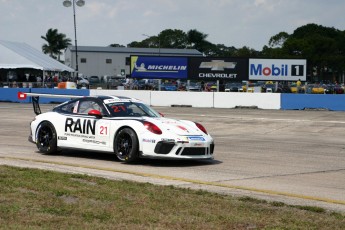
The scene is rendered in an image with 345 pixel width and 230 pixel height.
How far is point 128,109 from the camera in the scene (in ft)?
42.0

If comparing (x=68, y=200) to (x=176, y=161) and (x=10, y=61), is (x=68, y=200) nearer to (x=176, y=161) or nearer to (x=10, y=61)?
(x=176, y=161)

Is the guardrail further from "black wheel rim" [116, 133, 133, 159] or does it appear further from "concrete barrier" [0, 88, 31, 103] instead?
"black wheel rim" [116, 133, 133, 159]

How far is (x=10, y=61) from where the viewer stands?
Answer: 175 ft

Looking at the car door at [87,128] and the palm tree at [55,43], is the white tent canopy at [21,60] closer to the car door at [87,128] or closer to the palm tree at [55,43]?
the car door at [87,128]

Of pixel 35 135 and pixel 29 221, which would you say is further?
pixel 35 135

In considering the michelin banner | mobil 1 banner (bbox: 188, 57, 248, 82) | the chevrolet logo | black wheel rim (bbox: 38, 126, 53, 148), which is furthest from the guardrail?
black wheel rim (bbox: 38, 126, 53, 148)

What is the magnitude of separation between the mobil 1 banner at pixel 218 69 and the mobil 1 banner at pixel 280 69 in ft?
2.93

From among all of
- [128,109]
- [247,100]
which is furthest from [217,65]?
[128,109]

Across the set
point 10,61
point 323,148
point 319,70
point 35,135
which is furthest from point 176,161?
point 319,70

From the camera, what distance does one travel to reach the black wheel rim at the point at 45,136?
13.4m

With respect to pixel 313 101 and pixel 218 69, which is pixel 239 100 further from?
pixel 218 69

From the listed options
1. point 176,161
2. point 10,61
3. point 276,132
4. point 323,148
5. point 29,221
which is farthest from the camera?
point 10,61

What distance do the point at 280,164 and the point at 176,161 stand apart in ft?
6.58

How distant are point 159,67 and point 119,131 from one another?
32.4 metres
